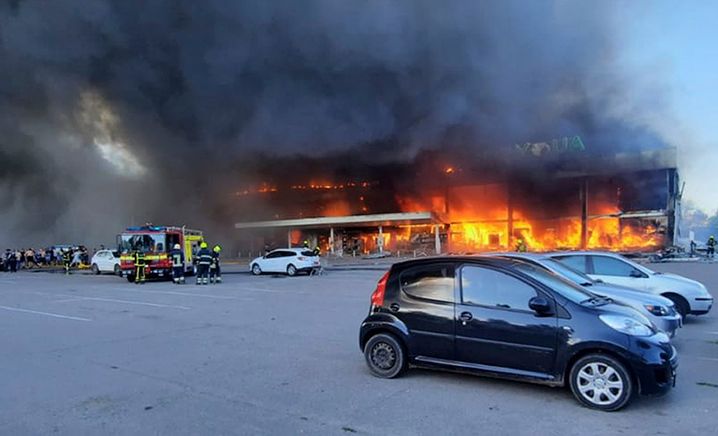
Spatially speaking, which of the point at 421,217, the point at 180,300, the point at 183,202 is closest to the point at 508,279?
the point at 180,300

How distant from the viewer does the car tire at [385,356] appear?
4941 millimetres

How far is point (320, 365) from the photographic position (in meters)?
5.54

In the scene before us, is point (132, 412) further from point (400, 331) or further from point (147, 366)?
point (400, 331)

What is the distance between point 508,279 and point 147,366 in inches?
165

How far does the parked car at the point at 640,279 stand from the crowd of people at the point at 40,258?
30.4 meters

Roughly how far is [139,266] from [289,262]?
6136 mm

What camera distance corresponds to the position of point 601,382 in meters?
4.02

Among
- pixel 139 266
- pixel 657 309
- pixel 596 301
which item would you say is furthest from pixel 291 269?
pixel 596 301

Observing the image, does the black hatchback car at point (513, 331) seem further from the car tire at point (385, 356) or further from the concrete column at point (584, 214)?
the concrete column at point (584, 214)

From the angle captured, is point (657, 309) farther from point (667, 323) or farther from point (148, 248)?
point (148, 248)

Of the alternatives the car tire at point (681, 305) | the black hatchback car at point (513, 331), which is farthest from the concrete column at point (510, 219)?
the black hatchback car at point (513, 331)

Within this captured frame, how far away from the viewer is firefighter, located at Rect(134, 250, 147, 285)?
18469mm

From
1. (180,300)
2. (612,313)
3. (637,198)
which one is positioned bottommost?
(180,300)

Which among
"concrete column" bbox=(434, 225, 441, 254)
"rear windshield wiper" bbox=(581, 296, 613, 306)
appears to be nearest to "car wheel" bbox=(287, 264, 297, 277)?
"rear windshield wiper" bbox=(581, 296, 613, 306)
